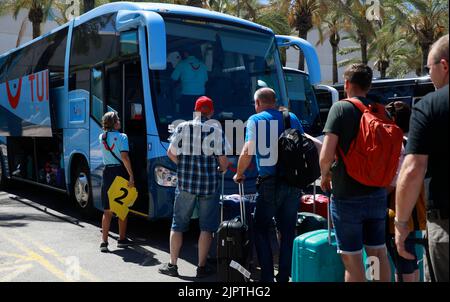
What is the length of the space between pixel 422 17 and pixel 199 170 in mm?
23405

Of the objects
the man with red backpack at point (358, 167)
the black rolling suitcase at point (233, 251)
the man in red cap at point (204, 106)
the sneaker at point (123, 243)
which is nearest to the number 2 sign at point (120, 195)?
the sneaker at point (123, 243)

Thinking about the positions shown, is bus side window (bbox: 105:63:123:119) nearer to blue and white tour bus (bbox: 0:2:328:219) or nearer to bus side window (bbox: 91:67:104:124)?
blue and white tour bus (bbox: 0:2:328:219)

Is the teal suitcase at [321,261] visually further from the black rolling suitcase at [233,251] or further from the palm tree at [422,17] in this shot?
the palm tree at [422,17]

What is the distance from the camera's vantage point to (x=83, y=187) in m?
8.35

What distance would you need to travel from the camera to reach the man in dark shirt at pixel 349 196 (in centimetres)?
363

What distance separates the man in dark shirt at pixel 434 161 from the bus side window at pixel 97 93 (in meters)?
5.58

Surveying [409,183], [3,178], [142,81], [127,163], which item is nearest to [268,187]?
[409,183]

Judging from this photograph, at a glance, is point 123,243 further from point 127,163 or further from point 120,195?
point 127,163

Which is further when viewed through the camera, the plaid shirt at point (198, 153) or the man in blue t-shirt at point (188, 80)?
the man in blue t-shirt at point (188, 80)

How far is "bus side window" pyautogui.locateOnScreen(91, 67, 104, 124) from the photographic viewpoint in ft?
25.0

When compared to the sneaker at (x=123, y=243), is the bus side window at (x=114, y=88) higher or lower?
higher

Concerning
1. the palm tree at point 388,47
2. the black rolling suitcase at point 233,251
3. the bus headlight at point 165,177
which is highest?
the palm tree at point 388,47

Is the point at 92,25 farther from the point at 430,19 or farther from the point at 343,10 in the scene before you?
the point at 430,19

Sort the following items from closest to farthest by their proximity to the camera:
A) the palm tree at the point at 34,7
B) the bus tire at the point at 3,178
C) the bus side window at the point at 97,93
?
the bus side window at the point at 97,93
the bus tire at the point at 3,178
the palm tree at the point at 34,7
